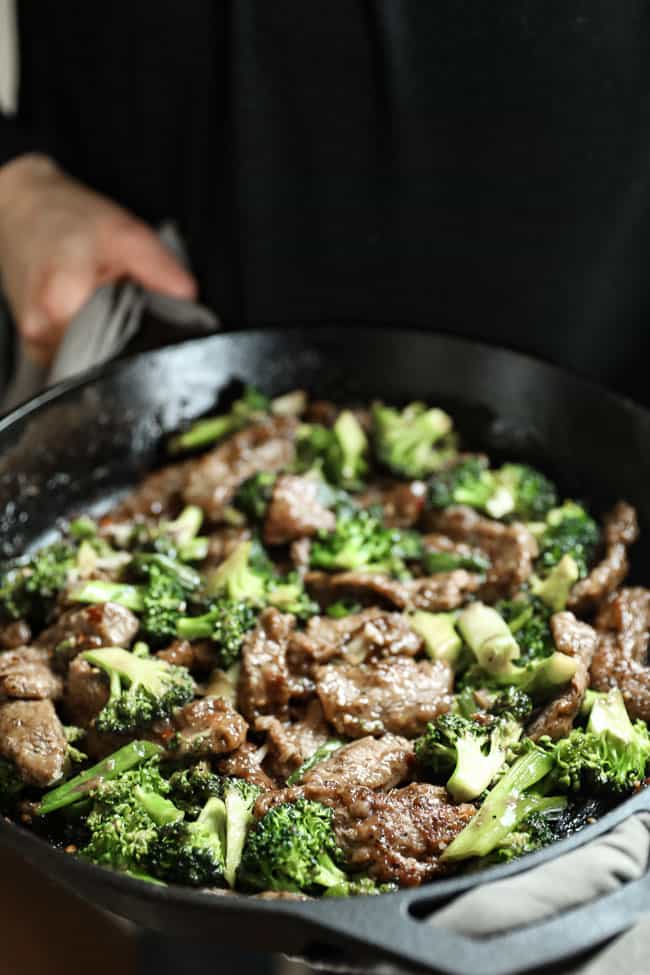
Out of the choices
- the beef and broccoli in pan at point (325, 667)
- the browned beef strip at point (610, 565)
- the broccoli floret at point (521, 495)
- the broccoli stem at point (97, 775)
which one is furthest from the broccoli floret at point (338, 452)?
the broccoli stem at point (97, 775)

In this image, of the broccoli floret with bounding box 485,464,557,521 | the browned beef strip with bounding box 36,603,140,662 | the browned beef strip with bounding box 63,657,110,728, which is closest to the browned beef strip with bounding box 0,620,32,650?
the browned beef strip with bounding box 36,603,140,662

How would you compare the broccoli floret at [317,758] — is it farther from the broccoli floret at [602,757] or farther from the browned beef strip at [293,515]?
the browned beef strip at [293,515]

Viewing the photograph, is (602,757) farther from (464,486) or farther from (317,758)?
(464,486)

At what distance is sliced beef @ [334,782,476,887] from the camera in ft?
5.80

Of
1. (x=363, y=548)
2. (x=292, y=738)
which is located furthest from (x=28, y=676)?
(x=363, y=548)

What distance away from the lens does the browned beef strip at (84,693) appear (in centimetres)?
209

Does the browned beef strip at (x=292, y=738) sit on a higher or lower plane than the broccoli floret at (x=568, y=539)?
lower

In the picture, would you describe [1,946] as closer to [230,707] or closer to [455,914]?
[230,707]

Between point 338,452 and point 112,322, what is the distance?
878 millimetres

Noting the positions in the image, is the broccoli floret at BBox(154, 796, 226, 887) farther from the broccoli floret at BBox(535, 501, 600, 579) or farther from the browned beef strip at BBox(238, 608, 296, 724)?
the broccoli floret at BBox(535, 501, 600, 579)

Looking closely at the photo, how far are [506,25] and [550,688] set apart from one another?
1.67 m

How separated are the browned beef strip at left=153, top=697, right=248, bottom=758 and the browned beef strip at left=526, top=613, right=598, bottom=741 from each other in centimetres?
59

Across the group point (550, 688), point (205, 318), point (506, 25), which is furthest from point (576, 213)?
point (550, 688)

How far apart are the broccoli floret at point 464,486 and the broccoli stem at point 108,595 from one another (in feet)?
2.70
